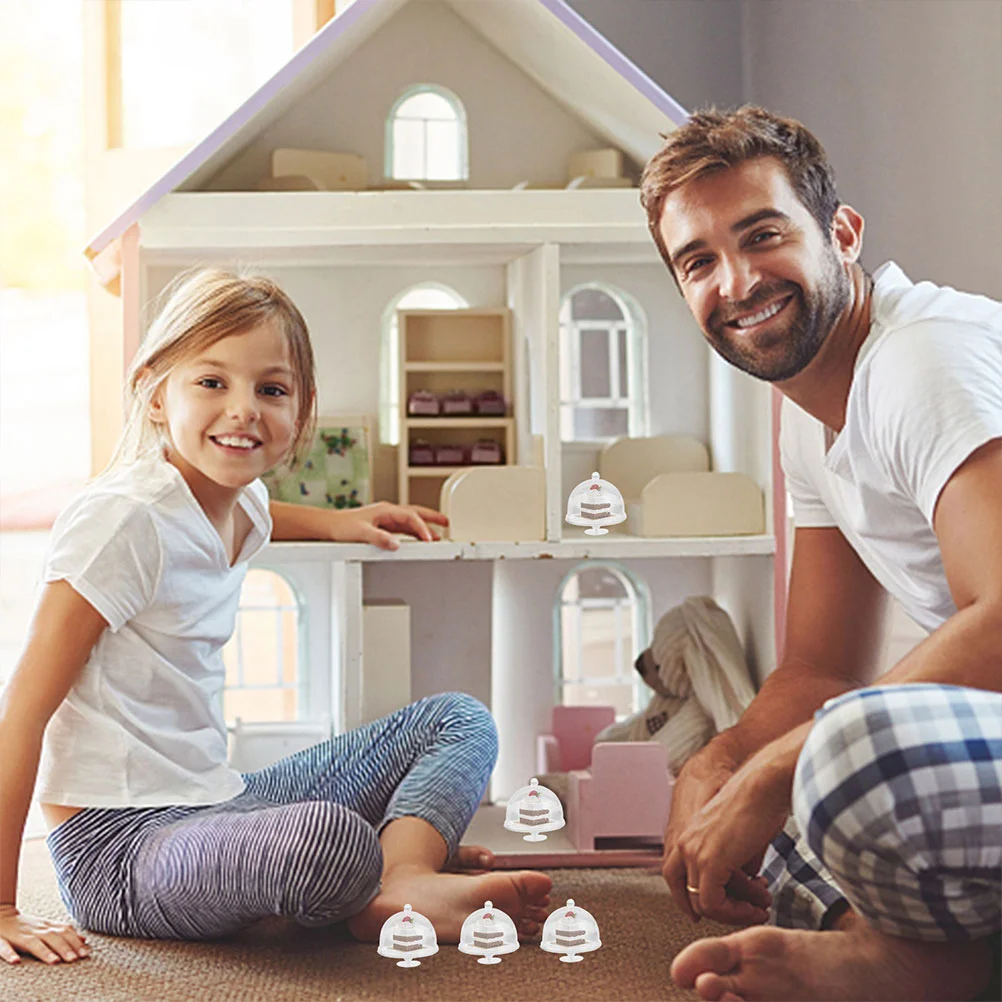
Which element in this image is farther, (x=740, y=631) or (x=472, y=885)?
(x=740, y=631)

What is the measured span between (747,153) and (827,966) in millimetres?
597

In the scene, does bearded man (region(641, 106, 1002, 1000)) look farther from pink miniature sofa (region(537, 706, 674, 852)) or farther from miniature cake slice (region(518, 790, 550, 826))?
pink miniature sofa (region(537, 706, 674, 852))

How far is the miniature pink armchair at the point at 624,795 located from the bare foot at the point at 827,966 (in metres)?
0.61

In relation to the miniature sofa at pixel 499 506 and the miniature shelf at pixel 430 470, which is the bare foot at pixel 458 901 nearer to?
the miniature sofa at pixel 499 506

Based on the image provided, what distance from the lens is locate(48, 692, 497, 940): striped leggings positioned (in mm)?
1028

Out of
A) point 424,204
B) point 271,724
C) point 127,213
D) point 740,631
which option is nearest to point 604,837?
point 740,631

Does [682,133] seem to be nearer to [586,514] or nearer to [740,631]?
[586,514]

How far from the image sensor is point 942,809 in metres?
0.72

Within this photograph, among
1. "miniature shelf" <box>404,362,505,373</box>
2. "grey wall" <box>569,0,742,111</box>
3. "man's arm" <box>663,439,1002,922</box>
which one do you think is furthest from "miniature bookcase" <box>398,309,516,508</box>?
"man's arm" <box>663,439,1002,922</box>

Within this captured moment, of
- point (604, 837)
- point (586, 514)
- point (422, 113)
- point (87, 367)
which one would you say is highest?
point (422, 113)

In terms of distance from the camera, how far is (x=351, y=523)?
1.45 metres

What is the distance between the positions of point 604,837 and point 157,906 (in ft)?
1.69

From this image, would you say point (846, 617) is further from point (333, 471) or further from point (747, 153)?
point (333, 471)

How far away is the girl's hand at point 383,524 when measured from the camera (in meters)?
1.43
